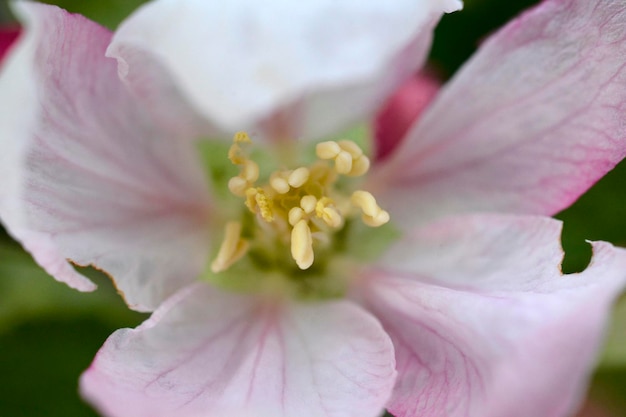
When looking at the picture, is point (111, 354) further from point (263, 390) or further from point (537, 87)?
point (537, 87)

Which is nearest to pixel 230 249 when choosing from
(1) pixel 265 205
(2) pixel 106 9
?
(1) pixel 265 205

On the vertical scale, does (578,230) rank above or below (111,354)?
below

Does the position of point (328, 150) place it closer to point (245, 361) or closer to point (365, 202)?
point (365, 202)

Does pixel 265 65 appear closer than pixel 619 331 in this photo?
Yes

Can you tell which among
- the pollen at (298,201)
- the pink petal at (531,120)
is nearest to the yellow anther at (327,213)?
the pollen at (298,201)

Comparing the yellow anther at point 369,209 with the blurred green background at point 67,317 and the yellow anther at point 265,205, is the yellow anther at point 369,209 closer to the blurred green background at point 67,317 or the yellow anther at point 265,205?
the yellow anther at point 265,205

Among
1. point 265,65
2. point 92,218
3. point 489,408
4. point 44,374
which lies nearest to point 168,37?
point 265,65
